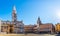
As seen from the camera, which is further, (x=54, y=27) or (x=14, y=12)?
(x=14, y=12)

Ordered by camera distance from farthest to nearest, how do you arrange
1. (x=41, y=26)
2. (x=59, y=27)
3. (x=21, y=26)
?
(x=21, y=26) < (x=41, y=26) < (x=59, y=27)

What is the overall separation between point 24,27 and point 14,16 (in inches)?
161

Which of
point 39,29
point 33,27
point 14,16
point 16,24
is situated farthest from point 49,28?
point 14,16

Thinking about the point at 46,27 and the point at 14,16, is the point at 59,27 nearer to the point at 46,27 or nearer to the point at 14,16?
the point at 46,27

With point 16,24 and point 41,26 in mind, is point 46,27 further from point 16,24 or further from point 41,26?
point 16,24

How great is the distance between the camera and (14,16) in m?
40.5

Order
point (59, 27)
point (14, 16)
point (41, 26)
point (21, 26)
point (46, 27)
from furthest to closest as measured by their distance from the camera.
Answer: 1. point (14, 16)
2. point (21, 26)
3. point (41, 26)
4. point (46, 27)
5. point (59, 27)

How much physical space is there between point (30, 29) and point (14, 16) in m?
5.57

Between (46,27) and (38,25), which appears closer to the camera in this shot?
(46,27)

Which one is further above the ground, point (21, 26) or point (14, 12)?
point (14, 12)

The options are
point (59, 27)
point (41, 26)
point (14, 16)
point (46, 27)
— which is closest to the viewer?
point (59, 27)

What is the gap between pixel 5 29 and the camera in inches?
1233

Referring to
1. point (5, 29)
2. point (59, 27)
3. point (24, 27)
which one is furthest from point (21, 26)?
point (59, 27)

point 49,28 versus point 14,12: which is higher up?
point 14,12
